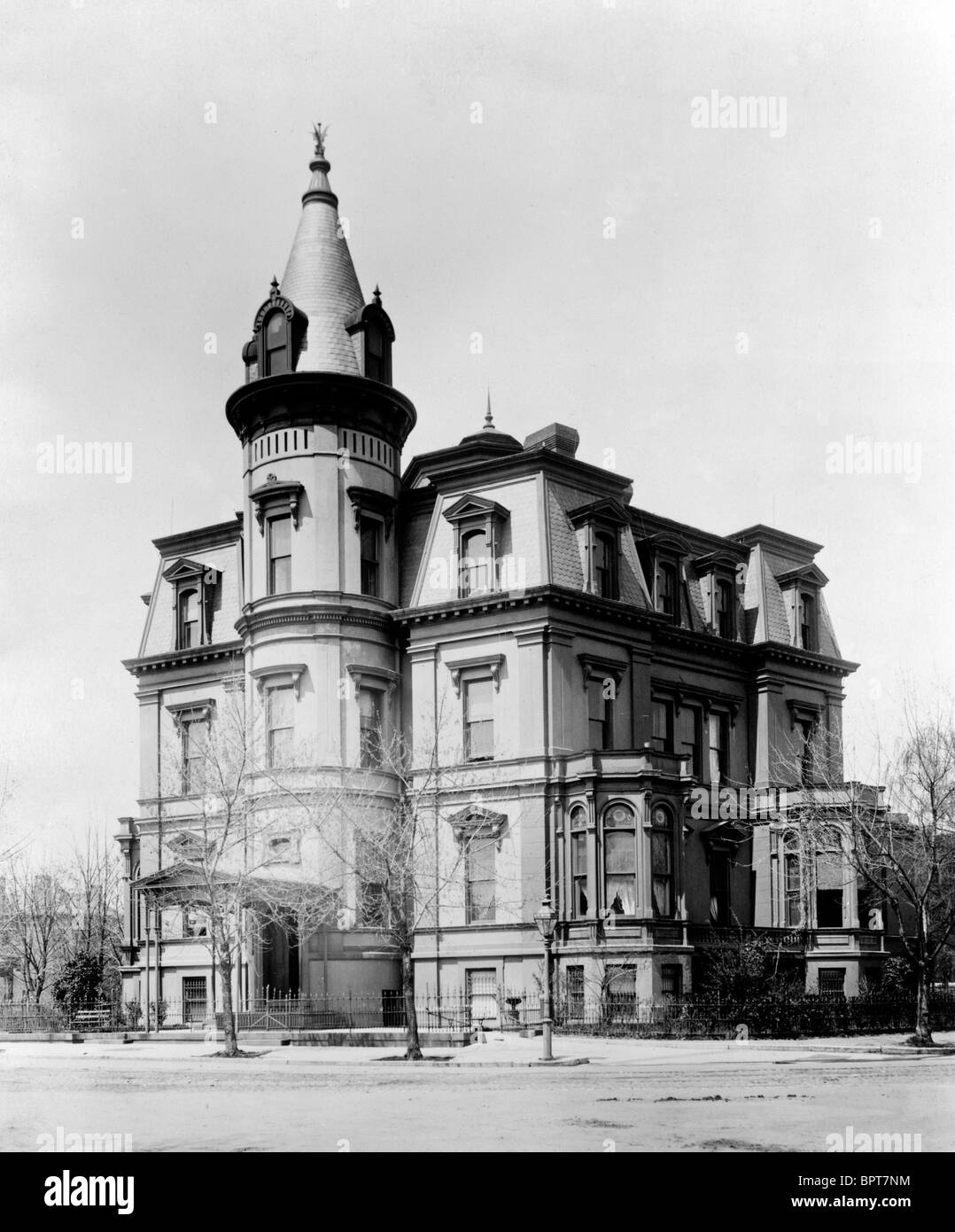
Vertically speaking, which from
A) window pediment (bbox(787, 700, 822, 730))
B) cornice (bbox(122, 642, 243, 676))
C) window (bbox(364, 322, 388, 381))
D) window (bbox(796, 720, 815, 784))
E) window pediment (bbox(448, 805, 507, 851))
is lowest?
window pediment (bbox(448, 805, 507, 851))

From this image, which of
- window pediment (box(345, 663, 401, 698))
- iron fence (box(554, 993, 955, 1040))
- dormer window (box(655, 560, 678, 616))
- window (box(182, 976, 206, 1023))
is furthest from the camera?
dormer window (box(655, 560, 678, 616))

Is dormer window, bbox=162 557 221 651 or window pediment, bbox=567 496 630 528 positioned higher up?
window pediment, bbox=567 496 630 528

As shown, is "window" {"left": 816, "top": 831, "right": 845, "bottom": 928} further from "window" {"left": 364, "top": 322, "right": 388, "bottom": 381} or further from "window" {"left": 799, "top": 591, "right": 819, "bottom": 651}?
"window" {"left": 364, "top": 322, "right": 388, "bottom": 381}

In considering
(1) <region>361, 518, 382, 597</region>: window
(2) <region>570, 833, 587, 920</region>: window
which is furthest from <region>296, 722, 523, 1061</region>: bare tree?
(1) <region>361, 518, 382, 597</region>: window

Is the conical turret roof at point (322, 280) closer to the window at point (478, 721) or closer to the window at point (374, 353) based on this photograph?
the window at point (374, 353)

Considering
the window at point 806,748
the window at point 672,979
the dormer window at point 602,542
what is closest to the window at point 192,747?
the dormer window at point 602,542

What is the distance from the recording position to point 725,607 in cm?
5247

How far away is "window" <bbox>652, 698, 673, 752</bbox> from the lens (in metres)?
48.4

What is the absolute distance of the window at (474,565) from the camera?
147ft

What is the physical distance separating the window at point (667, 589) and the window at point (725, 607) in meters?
2.20

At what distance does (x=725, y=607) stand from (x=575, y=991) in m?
16.9

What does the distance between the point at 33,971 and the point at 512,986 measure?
4800cm

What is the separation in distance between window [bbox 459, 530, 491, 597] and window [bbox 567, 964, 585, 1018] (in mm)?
11267
